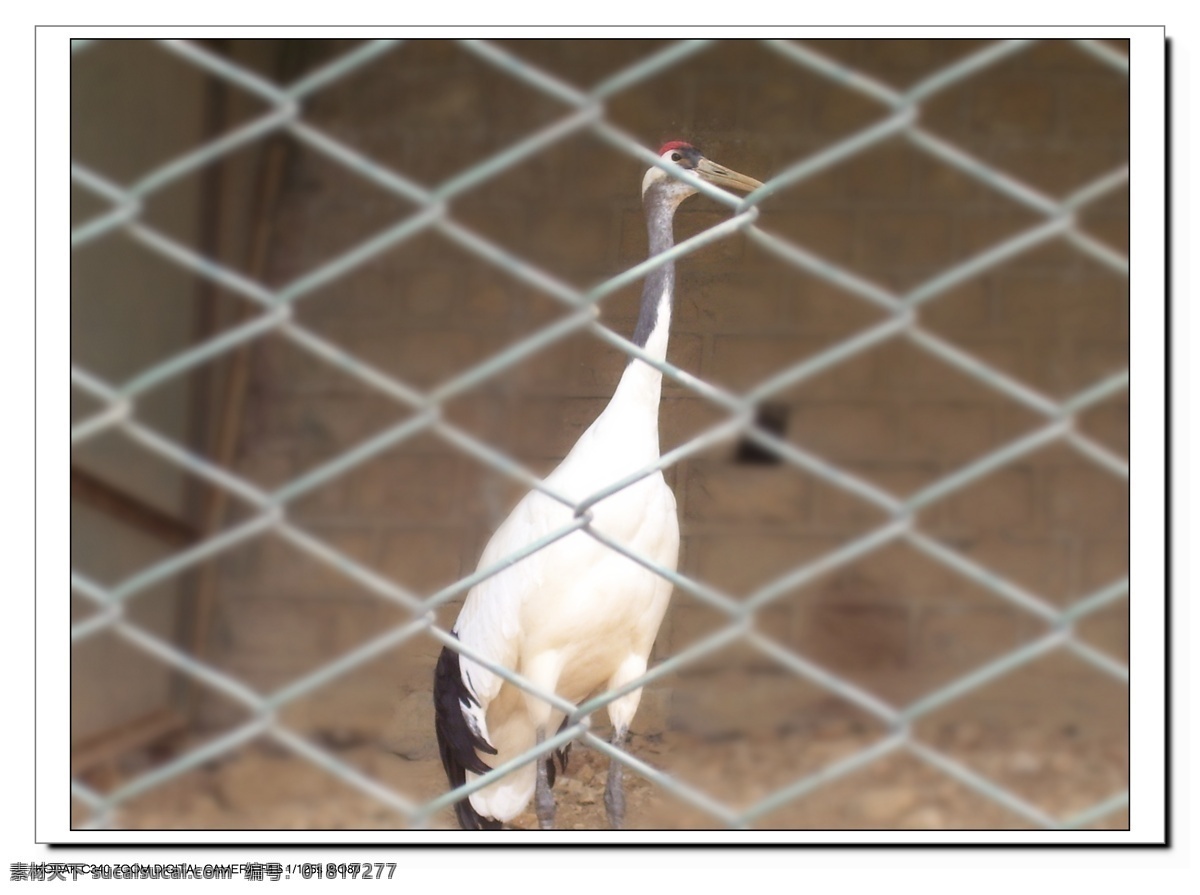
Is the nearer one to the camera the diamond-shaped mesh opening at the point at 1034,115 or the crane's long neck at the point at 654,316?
the crane's long neck at the point at 654,316

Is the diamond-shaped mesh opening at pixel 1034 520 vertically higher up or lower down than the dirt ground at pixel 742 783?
higher up

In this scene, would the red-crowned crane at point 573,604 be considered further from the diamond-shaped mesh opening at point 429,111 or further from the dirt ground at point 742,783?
the diamond-shaped mesh opening at point 429,111

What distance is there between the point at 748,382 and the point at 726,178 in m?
0.26

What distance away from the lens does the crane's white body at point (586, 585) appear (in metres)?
1.57

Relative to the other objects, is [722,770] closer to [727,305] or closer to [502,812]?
[502,812]

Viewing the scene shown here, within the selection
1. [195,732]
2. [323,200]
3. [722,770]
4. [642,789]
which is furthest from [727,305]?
[195,732]

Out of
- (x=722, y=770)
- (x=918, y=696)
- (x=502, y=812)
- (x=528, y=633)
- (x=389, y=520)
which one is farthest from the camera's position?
(x=918, y=696)

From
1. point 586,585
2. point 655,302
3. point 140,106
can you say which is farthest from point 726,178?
point 140,106

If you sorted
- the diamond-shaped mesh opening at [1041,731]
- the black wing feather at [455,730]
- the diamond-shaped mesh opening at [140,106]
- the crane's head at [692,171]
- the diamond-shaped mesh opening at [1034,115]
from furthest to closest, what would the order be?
the diamond-shaped mesh opening at [1041,731] → the diamond-shaped mesh opening at [1034,115] → the black wing feather at [455,730] → the diamond-shaped mesh opening at [140,106] → the crane's head at [692,171]

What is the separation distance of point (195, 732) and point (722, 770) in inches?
42.6

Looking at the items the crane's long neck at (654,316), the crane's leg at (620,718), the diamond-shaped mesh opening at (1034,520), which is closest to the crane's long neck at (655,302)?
the crane's long neck at (654,316)

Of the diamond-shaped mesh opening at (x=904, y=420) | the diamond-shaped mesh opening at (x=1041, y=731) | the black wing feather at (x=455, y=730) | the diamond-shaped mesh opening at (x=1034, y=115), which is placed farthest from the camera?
the diamond-shaped mesh opening at (x=904, y=420)

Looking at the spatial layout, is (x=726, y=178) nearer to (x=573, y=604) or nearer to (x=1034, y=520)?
(x=573, y=604)

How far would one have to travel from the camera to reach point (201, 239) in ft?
8.17
